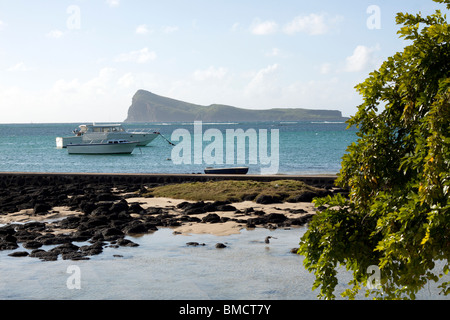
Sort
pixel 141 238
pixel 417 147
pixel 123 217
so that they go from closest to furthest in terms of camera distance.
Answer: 1. pixel 417 147
2. pixel 141 238
3. pixel 123 217

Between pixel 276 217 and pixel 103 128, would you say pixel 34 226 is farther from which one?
pixel 103 128

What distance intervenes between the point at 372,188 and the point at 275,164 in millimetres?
66160

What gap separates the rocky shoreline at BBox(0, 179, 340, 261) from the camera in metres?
18.7

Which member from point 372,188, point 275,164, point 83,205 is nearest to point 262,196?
point 83,205

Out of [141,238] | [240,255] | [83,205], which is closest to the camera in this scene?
[240,255]

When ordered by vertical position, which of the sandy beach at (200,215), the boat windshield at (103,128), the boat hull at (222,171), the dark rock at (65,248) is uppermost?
the boat windshield at (103,128)

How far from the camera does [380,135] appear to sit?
24.4 feet

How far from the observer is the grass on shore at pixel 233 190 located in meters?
29.2

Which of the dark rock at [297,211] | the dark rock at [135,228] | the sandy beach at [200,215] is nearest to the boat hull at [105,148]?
the sandy beach at [200,215]

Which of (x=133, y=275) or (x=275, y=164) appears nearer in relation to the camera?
(x=133, y=275)

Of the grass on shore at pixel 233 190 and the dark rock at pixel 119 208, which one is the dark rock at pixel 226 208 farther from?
→ the dark rock at pixel 119 208

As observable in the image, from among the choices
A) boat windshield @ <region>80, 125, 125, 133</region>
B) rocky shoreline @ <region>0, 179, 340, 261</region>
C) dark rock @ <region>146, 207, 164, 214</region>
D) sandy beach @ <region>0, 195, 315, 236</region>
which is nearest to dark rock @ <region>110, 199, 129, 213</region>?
rocky shoreline @ <region>0, 179, 340, 261</region>

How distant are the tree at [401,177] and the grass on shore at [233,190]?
20665mm

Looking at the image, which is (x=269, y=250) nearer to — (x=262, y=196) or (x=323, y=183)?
(x=262, y=196)
